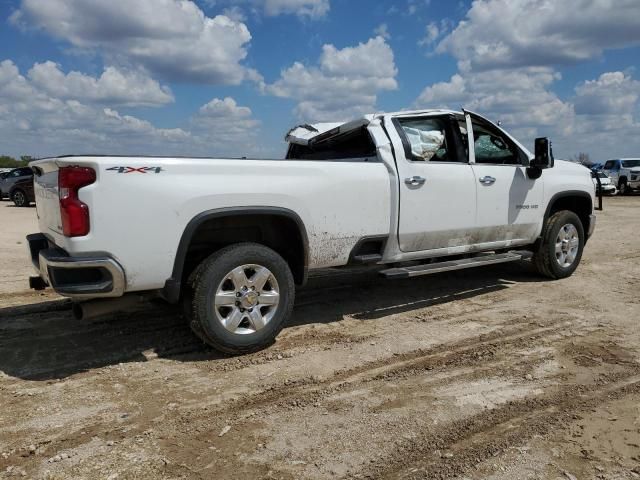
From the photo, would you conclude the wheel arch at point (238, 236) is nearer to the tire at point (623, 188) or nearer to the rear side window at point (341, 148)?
the rear side window at point (341, 148)

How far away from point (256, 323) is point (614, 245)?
7.98 m

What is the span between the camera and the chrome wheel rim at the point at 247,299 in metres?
4.17

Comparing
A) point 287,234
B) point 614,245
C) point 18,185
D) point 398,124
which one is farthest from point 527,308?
point 18,185

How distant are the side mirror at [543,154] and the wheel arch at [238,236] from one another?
3189 mm

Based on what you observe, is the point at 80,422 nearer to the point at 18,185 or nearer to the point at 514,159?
the point at 514,159

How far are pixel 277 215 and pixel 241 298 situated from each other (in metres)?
0.72

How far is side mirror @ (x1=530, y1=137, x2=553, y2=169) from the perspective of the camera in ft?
20.1

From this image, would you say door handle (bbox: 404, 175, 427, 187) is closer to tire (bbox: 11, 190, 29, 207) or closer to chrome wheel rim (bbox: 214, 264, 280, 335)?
chrome wheel rim (bbox: 214, 264, 280, 335)

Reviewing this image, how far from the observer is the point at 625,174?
26.3 metres

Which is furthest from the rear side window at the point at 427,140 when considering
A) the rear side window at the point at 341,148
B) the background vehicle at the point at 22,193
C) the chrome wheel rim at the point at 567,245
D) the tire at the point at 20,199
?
the tire at the point at 20,199

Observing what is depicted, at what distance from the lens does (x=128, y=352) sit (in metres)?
4.45

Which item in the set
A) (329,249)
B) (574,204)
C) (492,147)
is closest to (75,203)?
(329,249)

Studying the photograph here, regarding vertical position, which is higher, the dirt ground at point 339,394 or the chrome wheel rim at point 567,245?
the chrome wheel rim at point 567,245

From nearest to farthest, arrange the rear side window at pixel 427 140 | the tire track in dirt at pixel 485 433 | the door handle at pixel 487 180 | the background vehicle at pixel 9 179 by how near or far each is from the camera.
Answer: the tire track in dirt at pixel 485 433 → the rear side window at pixel 427 140 → the door handle at pixel 487 180 → the background vehicle at pixel 9 179
